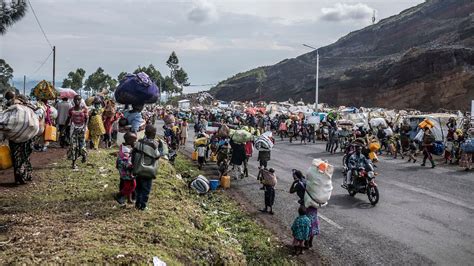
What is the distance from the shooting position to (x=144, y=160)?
24.5ft

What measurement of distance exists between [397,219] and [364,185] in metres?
2.06

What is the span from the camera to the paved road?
26.1 ft

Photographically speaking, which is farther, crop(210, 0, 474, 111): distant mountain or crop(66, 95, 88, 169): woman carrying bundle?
crop(210, 0, 474, 111): distant mountain

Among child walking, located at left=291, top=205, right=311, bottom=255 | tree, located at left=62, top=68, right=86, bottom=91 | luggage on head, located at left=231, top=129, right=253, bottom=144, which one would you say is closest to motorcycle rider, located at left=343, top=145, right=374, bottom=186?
luggage on head, located at left=231, top=129, right=253, bottom=144

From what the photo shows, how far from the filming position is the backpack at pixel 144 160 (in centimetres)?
745

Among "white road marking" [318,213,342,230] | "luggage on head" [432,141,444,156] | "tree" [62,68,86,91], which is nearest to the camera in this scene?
"white road marking" [318,213,342,230]

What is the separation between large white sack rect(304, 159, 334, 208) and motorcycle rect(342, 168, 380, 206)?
140 inches

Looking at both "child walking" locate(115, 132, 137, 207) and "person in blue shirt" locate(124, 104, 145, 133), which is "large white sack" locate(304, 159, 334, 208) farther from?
"person in blue shirt" locate(124, 104, 145, 133)

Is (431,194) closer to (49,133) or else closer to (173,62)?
(49,133)

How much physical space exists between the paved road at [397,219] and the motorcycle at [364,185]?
0.21 m

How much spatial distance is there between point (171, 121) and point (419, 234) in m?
10.9

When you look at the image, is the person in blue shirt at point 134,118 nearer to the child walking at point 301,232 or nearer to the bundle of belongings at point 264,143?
the child walking at point 301,232

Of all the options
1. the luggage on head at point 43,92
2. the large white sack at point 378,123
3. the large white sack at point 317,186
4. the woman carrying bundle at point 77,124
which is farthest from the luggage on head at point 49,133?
the large white sack at point 378,123

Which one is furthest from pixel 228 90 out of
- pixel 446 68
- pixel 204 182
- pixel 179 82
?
pixel 204 182
